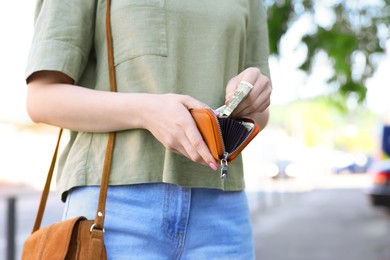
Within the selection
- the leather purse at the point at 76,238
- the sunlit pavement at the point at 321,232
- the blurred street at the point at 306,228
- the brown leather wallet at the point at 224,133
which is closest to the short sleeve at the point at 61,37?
the leather purse at the point at 76,238

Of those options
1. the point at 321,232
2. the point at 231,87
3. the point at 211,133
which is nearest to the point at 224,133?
the point at 211,133

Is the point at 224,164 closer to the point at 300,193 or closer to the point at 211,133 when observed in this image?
the point at 211,133

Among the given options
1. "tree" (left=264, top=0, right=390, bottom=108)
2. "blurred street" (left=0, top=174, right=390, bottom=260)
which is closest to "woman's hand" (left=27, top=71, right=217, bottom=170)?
"blurred street" (left=0, top=174, right=390, bottom=260)

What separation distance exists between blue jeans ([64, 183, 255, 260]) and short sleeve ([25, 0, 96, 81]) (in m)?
0.24

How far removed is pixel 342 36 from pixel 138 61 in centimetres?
569

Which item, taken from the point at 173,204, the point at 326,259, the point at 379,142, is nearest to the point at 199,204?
the point at 173,204

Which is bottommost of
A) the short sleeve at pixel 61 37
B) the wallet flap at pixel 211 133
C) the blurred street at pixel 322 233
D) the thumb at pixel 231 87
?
the blurred street at pixel 322 233

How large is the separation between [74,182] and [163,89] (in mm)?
245

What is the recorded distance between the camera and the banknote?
106 centimetres

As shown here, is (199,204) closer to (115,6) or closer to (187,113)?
(187,113)

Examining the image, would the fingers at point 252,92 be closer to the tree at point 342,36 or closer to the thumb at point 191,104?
the thumb at point 191,104

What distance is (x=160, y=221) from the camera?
1.12m

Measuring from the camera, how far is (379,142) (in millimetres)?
14047

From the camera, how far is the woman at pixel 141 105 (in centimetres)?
112
